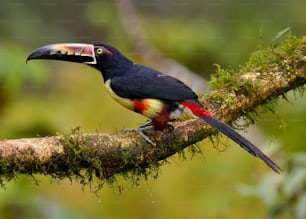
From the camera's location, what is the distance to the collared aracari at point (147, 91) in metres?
3.88

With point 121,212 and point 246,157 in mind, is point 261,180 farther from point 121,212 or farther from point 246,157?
point 121,212

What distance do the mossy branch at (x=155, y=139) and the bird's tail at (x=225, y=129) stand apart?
A: 91mm

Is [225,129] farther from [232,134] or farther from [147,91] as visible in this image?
[147,91]

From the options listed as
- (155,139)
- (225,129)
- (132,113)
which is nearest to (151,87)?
(155,139)

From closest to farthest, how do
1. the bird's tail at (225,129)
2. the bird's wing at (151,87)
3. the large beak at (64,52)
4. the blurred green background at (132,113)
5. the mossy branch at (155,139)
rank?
the mossy branch at (155,139) < the bird's tail at (225,129) < the bird's wing at (151,87) < the large beak at (64,52) < the blurred green background at (132,113)

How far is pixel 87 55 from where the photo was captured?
13.4 ft

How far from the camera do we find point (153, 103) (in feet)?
12.9

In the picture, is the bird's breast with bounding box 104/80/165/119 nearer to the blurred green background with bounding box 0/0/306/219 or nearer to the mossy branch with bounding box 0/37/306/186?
the mossy branch with bounding box 0/37/306/186

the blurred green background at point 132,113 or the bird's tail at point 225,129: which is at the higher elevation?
the blurred green background at point 132,113

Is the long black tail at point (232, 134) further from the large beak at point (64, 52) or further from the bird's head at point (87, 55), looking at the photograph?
the large beak at point (64, 52)

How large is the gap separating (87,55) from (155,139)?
22.6 inches

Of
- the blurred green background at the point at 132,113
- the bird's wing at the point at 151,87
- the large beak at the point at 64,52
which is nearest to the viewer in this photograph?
the bird's wing at the point at 151,87

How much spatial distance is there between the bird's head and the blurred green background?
2.23ft

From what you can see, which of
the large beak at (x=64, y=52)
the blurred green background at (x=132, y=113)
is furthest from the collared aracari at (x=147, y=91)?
the blurred green background at (x=132, y=113)
